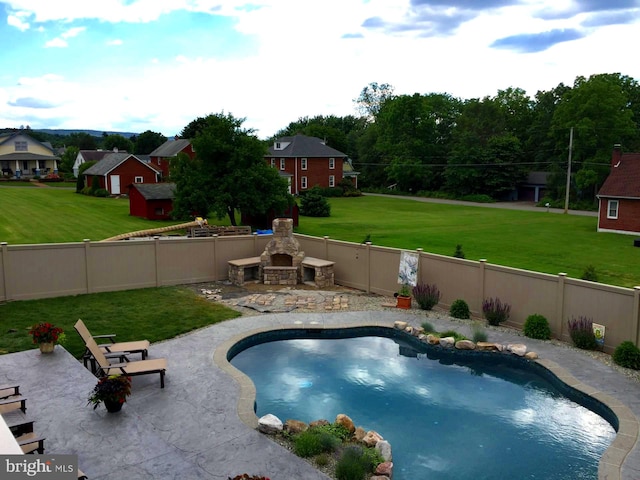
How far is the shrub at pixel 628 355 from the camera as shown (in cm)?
1194

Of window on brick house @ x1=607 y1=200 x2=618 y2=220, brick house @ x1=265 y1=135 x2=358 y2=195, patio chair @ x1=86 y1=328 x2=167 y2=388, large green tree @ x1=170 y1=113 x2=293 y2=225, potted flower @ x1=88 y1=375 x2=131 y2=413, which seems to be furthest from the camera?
brick house @ x1=265 y1=135 x2=358 y2=195

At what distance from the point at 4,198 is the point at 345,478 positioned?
183 ft

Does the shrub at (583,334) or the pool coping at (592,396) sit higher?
the shrub at (583,334)

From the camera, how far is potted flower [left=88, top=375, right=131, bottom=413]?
9094mm

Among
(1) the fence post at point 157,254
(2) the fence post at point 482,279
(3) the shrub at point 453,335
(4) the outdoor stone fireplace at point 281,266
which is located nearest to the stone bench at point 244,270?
(4) the outdoor stone fireplace at point 281,266

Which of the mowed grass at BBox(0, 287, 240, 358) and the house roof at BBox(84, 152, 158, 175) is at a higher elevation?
the house roof at BBox(84, 152, 158, 175)

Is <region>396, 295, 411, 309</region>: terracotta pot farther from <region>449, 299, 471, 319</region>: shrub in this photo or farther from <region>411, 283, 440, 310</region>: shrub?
<region>449, 299, 471, 319</region>: shrub

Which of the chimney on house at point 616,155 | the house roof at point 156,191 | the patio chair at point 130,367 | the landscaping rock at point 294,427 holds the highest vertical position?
the chimney on house at point 616,155

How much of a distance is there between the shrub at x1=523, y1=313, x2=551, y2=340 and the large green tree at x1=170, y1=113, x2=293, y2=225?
20.6 m

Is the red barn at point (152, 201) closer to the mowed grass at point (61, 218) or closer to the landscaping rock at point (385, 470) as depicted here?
the mowed grass at point (61, 218)

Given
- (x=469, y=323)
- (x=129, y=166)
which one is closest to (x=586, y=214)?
(x=469, y=323)

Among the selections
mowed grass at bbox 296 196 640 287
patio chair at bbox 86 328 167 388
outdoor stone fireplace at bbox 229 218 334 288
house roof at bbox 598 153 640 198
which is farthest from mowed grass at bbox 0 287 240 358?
house roof at bbox 598 153 640 198

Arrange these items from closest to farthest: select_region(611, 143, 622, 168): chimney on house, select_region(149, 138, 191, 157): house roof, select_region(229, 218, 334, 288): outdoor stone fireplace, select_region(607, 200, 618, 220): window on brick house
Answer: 1. select_region(229, 218, 334, 288): outdoor stone fireplace
2. select_region(607, 200, 618, 220): window on brick house
3. select_region(611, 143, 622, 168): chimney on house
4. select_region(149, 138, 191, 157): house roof

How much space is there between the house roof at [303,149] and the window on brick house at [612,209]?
37.8 m
